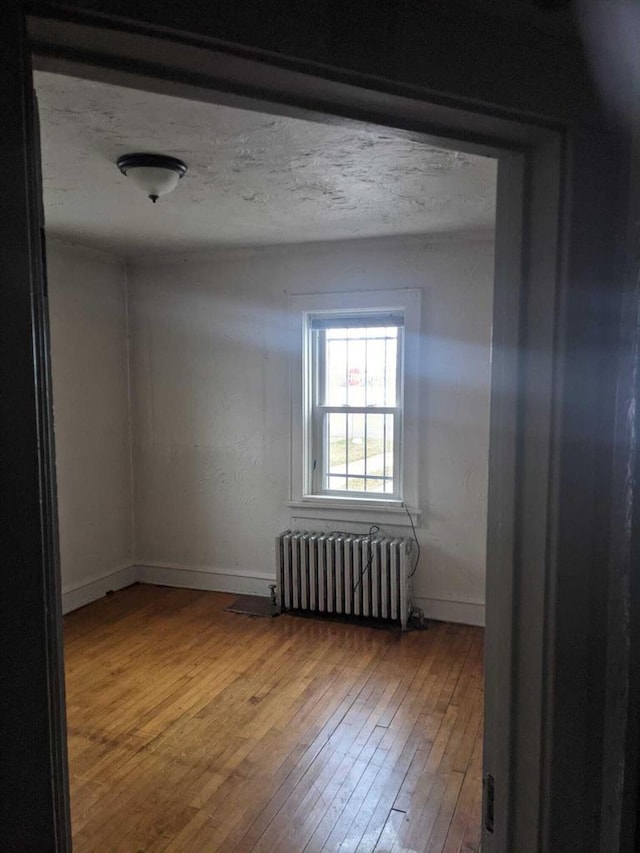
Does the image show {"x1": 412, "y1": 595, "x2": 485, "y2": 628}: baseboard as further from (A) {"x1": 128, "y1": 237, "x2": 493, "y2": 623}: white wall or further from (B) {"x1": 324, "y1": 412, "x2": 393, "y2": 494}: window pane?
(B) {"x1": 324, "y1": 412, "x2": 393, "y2": 494}: window pane

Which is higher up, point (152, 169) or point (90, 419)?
point (152, 169)

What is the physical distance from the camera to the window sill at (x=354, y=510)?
4.10 meters

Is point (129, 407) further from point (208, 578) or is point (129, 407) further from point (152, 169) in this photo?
point (152, 169)

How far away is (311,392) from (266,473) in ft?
2.34

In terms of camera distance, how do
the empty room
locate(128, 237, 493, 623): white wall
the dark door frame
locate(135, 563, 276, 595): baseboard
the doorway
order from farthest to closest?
locate(135, 563, 276, 595): baseboard, locate(128, 237, 493, 623): white wall, the empty room, the doorway, the dark door frame

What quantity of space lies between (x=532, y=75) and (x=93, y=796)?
Answer: 9.08ft

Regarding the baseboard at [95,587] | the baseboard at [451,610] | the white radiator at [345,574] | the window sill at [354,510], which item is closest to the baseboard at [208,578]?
the baseboard at [95,587]

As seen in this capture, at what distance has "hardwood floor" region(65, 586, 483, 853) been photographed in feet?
7.10

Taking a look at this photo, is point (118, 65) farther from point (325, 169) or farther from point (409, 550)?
point (409, 550)

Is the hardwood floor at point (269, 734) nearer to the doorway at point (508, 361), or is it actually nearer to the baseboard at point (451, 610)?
the baseboard at point (451, 610)

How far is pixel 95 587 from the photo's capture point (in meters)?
4.44

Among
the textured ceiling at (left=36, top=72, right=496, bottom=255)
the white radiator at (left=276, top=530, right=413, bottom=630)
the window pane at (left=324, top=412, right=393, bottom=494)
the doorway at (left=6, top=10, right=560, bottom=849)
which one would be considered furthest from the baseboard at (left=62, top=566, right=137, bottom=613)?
the doorway at (left=6, top=10, right=560, bottom=849)

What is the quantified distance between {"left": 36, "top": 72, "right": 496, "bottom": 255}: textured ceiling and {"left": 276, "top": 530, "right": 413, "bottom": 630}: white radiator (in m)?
2.10

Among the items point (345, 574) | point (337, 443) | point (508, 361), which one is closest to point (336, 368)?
point (337, 443)
